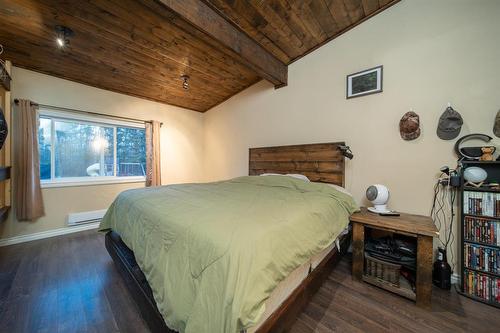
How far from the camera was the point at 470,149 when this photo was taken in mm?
1657

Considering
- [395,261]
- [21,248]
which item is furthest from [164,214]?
[21,248]

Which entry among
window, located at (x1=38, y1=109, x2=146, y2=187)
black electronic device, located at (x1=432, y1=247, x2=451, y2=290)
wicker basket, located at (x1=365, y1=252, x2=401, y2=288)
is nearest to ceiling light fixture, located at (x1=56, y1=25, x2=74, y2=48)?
window, located at (x1=38, y1=109, x2=146, y2=187)

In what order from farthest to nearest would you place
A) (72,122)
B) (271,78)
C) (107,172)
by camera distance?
(107,172)
(72,122)
(271,78)

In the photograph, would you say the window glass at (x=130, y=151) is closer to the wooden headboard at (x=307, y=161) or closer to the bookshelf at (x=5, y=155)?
the bookshelf at (x=5, y=155)

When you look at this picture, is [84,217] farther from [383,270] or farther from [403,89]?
[403,89]

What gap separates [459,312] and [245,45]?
10.6 ft

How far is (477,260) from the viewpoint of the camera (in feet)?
5.04

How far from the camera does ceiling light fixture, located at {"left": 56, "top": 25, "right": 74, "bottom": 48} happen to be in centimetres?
201

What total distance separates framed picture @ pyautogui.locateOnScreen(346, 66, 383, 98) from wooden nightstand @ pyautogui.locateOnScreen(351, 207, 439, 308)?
4.76 feet

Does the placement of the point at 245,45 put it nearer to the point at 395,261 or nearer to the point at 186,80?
the point at 186,80

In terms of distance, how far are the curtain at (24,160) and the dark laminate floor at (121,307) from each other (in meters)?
0.88

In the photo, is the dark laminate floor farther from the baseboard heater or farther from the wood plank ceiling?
the wood plank ceiling

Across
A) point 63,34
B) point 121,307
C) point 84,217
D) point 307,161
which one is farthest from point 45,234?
point 307,161

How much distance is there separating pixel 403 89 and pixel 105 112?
441 cm
